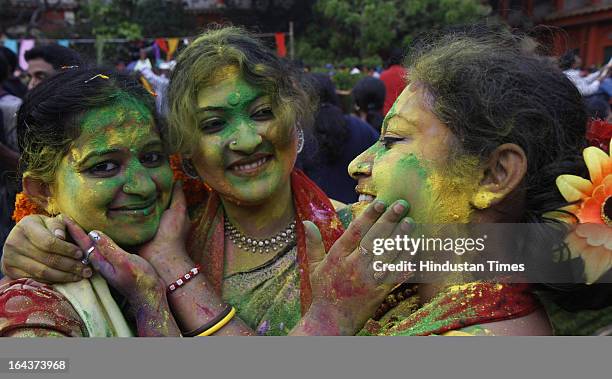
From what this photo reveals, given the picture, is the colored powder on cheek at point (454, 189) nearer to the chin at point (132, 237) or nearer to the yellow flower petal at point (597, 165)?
the yellow flower petal at point (597, 165)

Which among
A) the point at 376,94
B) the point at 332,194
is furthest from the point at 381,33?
the point at 332,194

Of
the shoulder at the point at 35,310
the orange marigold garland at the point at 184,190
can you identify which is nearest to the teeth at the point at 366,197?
the orange marigold garland at the point at 184,190

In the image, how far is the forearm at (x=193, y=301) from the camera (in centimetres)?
160

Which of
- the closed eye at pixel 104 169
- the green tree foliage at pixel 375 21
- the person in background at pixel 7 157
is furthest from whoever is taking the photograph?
the green tree foliage at pixel 375 21

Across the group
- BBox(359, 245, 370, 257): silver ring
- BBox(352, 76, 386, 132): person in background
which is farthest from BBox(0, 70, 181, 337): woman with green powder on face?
BBox(352, 76, 386, 132): person in background

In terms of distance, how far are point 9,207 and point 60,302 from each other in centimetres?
200

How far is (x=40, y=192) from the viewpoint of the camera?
1.76m

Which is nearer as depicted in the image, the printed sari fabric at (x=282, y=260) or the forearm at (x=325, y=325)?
the forearm at (x=325, y=325)

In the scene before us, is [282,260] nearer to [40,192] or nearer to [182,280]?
[182,280]

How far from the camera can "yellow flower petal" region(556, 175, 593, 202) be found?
1311mm

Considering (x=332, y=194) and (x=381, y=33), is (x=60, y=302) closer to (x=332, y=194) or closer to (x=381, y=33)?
(x=332, y=194)

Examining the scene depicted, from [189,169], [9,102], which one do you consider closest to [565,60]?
[189,169]

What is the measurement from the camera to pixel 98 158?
64.9 inches

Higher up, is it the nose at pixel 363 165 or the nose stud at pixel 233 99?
the nose stud at pixel 233 99
